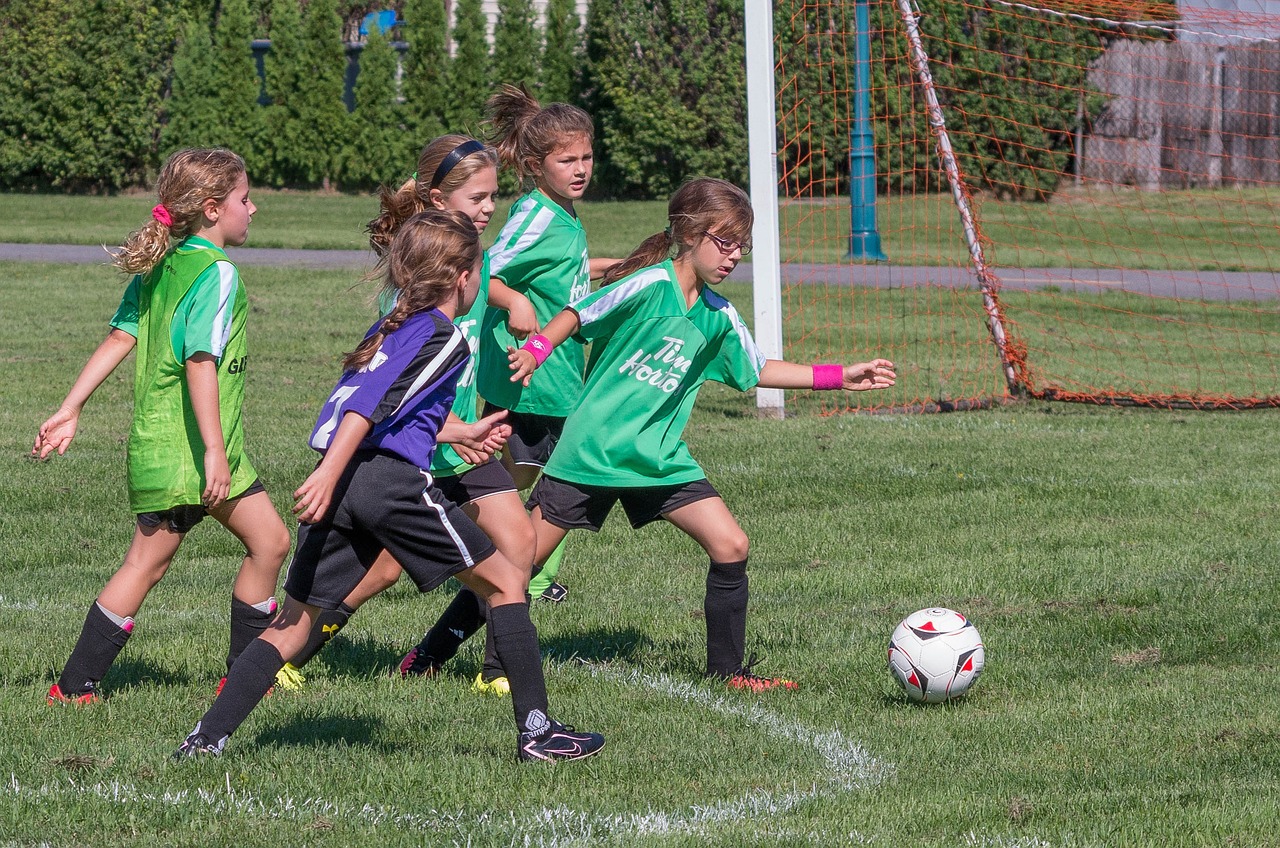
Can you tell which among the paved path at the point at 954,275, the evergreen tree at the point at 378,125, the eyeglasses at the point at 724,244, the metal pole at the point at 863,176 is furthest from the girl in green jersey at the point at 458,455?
the evergreen tree at the point at 378,125

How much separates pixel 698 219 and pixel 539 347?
701 millimetres

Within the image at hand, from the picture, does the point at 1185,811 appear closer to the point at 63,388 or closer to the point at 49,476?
the point at 49,476

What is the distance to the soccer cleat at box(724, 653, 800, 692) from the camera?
4906 mm

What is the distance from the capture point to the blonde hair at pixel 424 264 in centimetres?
409

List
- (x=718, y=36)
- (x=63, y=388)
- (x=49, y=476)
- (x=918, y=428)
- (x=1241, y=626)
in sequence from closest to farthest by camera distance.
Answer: (x=1241, y=626) < (x=49, y=476) < (x=918, y=428) < (x=63, y=388) < (x=718, y=36)

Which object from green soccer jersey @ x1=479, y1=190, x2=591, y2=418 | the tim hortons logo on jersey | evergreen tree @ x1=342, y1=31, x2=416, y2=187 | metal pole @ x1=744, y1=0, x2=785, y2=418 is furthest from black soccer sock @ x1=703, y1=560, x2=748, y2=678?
evergreen tree @ x1=342, y1=31, x2=416, y2=187

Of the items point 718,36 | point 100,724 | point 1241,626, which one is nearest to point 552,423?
point 100,724

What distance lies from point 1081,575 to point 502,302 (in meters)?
2.85

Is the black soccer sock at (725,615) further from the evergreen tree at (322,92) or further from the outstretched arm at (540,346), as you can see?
the evergreen tree at (322,92)

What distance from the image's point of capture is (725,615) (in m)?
4.99

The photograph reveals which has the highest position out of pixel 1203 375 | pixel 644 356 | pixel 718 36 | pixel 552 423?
pixel 718 36

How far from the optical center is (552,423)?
5906 mm

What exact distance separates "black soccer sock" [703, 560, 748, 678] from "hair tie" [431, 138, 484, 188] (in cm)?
163

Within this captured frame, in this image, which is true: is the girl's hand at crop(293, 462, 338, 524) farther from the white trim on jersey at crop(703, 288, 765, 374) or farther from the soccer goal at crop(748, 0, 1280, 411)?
the soccer goal at crop(748, 0, 1280, 411)
